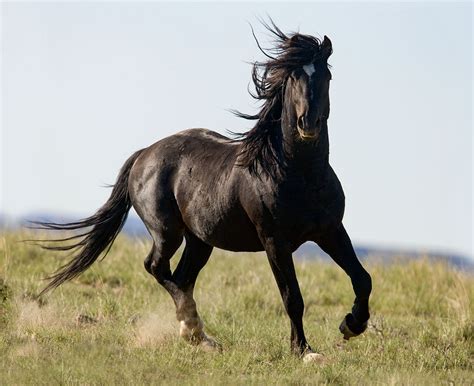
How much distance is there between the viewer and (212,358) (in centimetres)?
778

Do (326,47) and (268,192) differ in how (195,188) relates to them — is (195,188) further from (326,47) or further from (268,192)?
(326,47)

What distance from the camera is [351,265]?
819 cm

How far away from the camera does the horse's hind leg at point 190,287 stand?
8.96 m

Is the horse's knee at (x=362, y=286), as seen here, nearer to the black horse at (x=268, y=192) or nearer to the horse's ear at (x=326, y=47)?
the black horse at (x=268, y=192)

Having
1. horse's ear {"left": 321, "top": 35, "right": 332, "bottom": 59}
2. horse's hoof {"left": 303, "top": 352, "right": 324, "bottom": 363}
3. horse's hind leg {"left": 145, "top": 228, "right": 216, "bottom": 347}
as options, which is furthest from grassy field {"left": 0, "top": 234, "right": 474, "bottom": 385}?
horse's ear {"left": 321, "top": 35, "right": 332, "bottom": 59}

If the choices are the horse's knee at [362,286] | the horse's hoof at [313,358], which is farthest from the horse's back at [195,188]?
the horse's hoof at [313,358]

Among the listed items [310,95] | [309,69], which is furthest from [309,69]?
[310,95]

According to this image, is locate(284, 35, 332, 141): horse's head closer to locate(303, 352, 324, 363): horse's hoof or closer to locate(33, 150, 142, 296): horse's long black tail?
locate(303, 352, 324, 363): horse's hoof

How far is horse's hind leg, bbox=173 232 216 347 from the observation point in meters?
8.96

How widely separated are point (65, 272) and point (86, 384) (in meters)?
3.55

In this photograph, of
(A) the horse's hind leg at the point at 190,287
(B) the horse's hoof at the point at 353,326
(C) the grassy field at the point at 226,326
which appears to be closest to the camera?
(C) the grassy field at the point at 226,326

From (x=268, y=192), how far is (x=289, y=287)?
0.79 m

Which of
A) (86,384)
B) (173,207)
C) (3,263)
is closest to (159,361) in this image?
(86,384)

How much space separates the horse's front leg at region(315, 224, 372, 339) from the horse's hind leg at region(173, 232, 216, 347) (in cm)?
142
